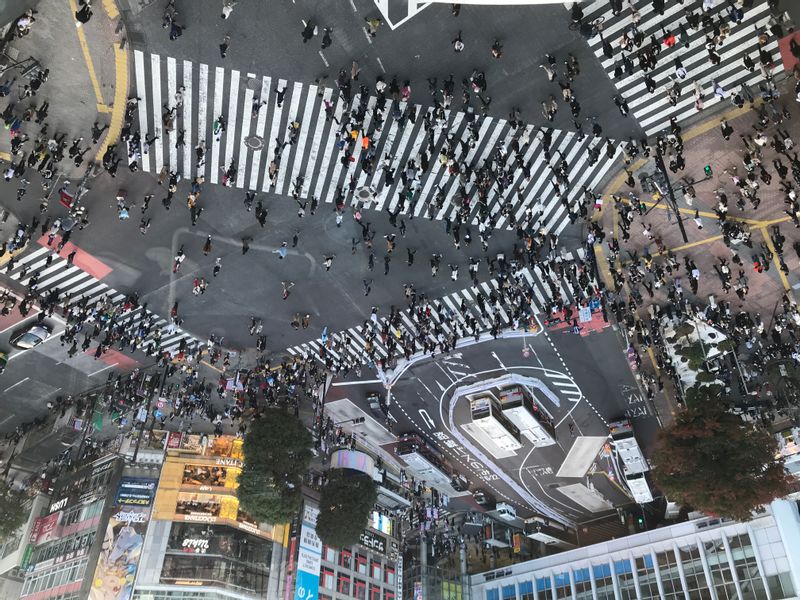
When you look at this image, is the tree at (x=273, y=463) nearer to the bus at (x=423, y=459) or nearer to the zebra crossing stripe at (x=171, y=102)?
the bus at (x=423, y=459)

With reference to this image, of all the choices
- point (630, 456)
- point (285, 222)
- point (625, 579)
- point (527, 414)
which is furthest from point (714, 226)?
point (625, 579)

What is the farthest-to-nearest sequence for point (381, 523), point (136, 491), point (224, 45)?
A: point (381, 523), point (136, 491), point (224, 45)

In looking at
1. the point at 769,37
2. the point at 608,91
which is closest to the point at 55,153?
the point at 608,91

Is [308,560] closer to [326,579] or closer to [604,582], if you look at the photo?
[326,579]

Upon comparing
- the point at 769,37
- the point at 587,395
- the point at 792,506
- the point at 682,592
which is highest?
the point at 769,37

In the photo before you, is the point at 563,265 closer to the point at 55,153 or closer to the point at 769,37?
the point at 769,37

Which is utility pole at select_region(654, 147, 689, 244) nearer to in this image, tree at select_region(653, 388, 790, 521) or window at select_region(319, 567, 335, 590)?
tree at select_region(653, 388, 790, 521)
